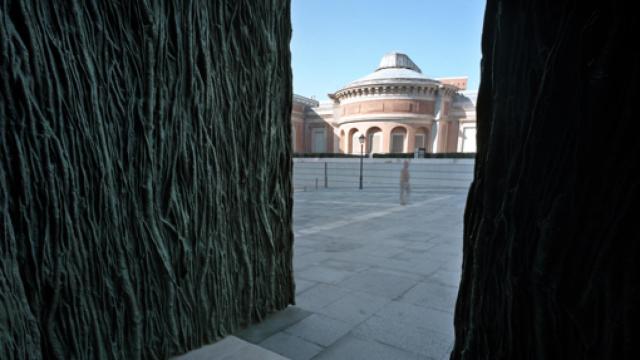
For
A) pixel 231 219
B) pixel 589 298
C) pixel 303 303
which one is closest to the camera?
pixel 589 298

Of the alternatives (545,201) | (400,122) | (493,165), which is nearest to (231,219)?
(493,165)

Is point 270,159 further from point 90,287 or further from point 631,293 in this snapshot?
point 631,293

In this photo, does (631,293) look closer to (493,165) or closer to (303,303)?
(493,165)

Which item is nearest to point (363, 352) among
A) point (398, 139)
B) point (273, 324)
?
point (273, 324)

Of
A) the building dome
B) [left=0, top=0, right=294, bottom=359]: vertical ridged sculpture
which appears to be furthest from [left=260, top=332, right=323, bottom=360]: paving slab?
the building dome

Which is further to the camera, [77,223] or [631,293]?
[77,223]

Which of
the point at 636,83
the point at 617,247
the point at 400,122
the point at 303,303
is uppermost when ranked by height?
the point at 400,122

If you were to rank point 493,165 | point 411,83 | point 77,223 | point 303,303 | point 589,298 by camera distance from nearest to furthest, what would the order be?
point 589,298 < point 493,165 < point 77,223 < point 303,303 < point 411,83

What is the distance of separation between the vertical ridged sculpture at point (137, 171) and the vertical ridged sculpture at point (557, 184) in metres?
1.75

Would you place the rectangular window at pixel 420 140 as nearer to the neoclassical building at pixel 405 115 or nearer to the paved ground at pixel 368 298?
the neoclassical building at pixel 405 115

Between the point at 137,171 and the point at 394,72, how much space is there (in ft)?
129

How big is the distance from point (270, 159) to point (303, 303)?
1.49 metres

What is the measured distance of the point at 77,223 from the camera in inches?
65.7

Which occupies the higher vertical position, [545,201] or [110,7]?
[110,7]
